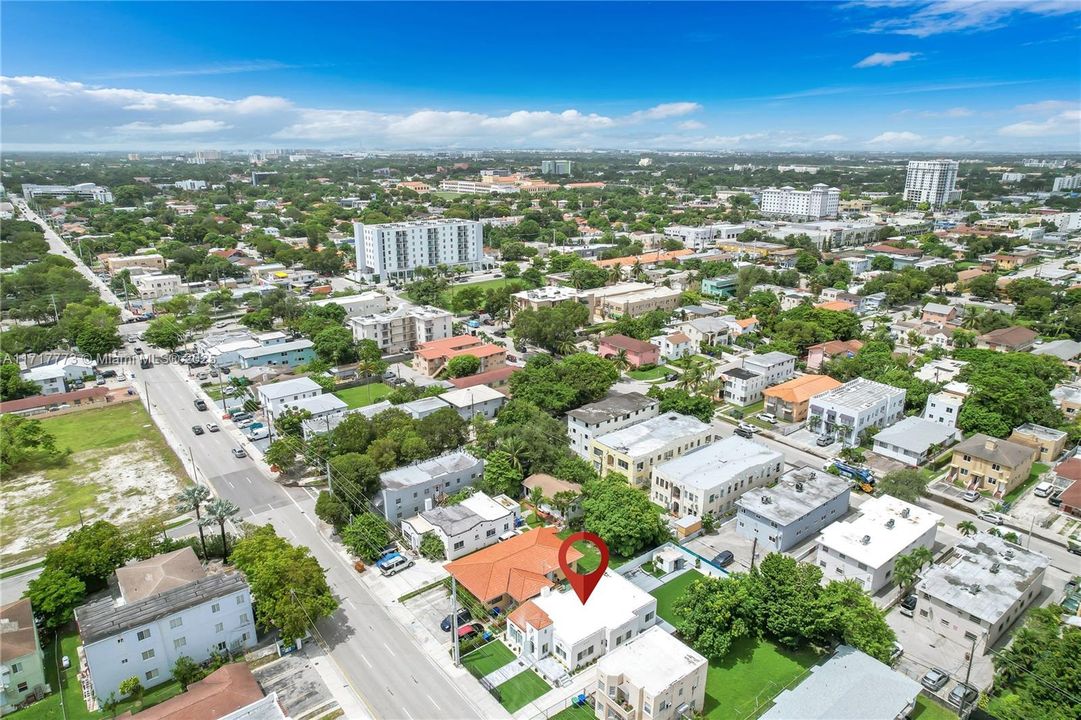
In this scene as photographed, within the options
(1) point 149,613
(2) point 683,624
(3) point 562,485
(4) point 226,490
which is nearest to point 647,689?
(2) point 683,624

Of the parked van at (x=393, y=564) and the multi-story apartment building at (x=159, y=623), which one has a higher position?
the multi-story apartment building at (x=159, y=623)

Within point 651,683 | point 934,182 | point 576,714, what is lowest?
point 576,714

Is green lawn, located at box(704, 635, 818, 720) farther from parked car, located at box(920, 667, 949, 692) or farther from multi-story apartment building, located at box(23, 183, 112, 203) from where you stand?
multi-story apartment building, located at box(23, 183, 112, 203)

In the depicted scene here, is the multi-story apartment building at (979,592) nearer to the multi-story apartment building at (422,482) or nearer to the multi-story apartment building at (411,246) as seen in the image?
the multi-story apartment building at (422,482)

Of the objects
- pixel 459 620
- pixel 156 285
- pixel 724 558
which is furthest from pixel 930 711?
pixel 156 285

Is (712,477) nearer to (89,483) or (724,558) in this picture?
(724,558)

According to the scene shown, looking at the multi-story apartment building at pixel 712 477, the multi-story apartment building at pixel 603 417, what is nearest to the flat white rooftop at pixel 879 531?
the multi-story apartment building at pixel 712 477
